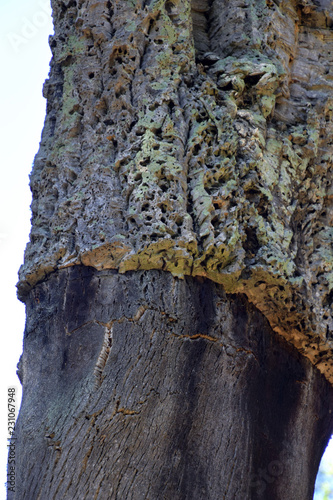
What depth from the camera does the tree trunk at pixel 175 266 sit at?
10.9ft

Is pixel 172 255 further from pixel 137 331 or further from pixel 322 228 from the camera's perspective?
pixel 322 228

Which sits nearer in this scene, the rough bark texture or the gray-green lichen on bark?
the rough bark texture

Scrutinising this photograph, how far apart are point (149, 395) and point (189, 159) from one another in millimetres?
1369

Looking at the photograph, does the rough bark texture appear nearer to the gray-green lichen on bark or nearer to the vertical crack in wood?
the vertical crack in wood

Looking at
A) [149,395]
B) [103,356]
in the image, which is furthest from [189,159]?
[149,395]

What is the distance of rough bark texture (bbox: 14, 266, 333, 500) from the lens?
322 cm

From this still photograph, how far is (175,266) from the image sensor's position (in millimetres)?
3547

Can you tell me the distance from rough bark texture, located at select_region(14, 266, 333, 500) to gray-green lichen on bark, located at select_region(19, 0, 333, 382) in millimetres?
190

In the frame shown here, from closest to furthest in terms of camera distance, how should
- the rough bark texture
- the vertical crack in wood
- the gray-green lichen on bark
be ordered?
the rough bark texture
the vertical crack in wood
the gray-green lichen on bark

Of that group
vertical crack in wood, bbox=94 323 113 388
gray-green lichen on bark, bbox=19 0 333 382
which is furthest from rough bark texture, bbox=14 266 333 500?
gray-green lichen on bark, bbox=19 0 333 382

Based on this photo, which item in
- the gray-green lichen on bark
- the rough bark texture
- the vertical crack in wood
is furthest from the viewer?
the gray-green lichen on bark

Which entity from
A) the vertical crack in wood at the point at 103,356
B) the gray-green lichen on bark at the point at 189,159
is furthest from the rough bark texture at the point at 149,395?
the gray-green lichen on bark at the point at 189,159

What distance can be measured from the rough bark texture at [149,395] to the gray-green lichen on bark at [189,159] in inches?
7.5

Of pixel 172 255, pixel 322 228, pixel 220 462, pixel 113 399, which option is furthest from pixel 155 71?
pixel 220 462
